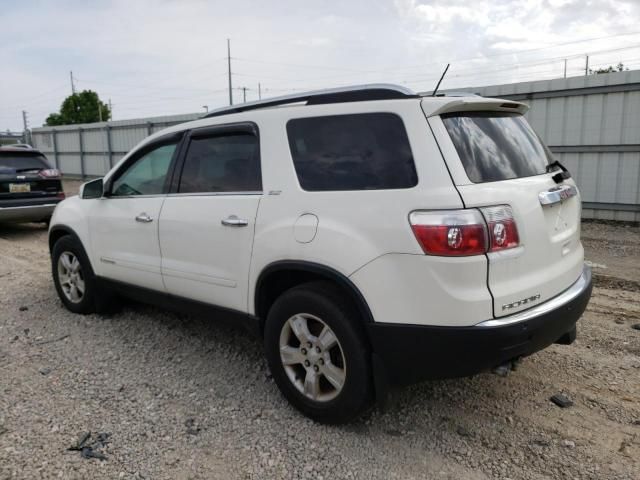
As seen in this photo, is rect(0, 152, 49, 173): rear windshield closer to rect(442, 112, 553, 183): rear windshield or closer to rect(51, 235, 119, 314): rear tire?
rect(51, 235, 119, 314): rear tire

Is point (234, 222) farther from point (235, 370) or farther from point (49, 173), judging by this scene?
point (49, 173)

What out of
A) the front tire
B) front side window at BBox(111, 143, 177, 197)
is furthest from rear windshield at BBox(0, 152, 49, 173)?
the front tire

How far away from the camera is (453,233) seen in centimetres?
242

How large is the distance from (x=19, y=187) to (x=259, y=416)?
25.6ft

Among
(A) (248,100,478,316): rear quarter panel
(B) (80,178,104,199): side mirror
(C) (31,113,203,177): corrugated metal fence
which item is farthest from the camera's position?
(C) (31,113,203,177): corrugated metal fence

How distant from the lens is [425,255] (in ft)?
8.05

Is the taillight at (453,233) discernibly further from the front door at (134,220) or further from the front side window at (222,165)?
the front door at (134,220)

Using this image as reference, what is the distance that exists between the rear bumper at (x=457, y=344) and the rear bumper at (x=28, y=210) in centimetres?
838

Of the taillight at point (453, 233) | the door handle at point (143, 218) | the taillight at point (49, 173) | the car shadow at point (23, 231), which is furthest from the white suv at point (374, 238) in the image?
the car shadow at point (23, 231)

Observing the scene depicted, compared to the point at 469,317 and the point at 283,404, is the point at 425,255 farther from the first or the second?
the point at 283,404

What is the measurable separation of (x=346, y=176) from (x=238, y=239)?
0.86 metres

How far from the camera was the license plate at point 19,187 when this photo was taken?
8.85 metres

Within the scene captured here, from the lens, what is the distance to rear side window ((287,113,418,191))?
267cm

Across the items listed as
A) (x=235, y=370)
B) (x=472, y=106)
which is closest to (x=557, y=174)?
(x=472, y=106)
